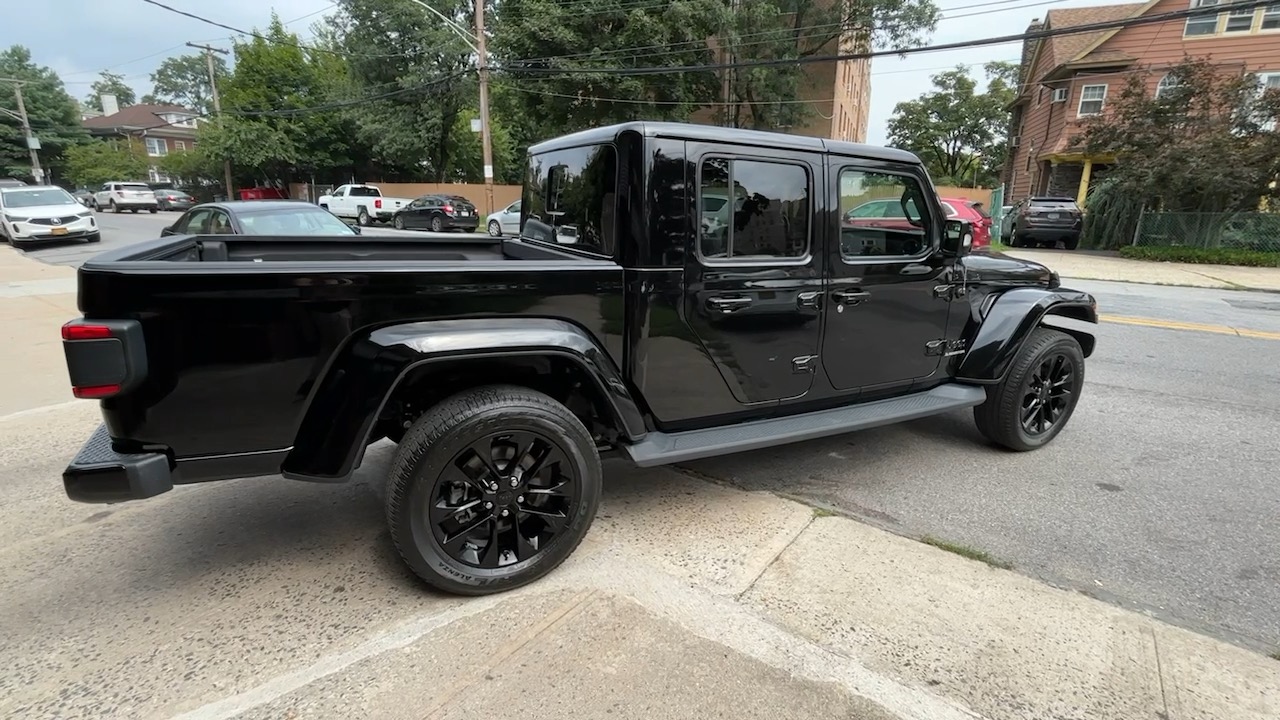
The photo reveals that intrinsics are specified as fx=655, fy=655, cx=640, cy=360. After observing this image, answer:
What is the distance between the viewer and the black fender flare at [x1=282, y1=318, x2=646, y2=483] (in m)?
2.36

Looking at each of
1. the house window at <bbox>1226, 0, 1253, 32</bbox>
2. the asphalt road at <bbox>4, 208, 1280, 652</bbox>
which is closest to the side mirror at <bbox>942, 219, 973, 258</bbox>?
the asphalt road at <bbox>4, 208, 1280, 652</bbox>

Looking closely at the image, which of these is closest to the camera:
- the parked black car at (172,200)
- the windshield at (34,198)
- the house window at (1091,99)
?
the windshield at (34,198)

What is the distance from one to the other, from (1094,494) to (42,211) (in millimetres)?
22071

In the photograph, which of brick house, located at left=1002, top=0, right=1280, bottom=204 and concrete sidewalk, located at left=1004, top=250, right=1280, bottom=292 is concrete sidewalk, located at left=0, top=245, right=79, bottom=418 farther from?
brick house, located at left=1002, top=0, right=1280, bottom=204

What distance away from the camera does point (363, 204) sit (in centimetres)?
2822

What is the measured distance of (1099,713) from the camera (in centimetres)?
211

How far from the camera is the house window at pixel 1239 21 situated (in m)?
20.9

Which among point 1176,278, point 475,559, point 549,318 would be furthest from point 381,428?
point 1176,278

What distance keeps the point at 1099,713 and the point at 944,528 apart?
123 centimetres

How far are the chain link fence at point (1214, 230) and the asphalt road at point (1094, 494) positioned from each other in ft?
45.3

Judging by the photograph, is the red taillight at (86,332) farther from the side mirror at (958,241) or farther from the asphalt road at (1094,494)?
the side mirror at (958,241)

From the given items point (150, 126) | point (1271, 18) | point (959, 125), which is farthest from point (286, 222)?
point (150, 126)

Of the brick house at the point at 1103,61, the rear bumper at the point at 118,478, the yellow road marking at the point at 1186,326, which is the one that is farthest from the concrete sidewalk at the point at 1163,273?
the rear bumper at the point at 118,478

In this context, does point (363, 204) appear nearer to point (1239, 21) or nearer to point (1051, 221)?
point (1051, 221)
